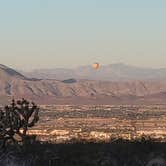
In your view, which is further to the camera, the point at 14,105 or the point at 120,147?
the point at 14,105

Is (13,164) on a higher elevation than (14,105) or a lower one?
lower

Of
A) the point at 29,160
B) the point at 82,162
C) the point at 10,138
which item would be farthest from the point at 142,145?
the point at 10,138

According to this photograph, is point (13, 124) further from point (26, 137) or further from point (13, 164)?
point (13, 164)

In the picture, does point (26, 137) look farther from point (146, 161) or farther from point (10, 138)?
point (146, 161)

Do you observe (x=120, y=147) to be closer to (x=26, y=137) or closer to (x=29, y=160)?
(x=29, y=160)

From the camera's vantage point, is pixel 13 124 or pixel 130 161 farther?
pixel 13 124

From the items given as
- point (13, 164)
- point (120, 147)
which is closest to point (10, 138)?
point (13, 164)
